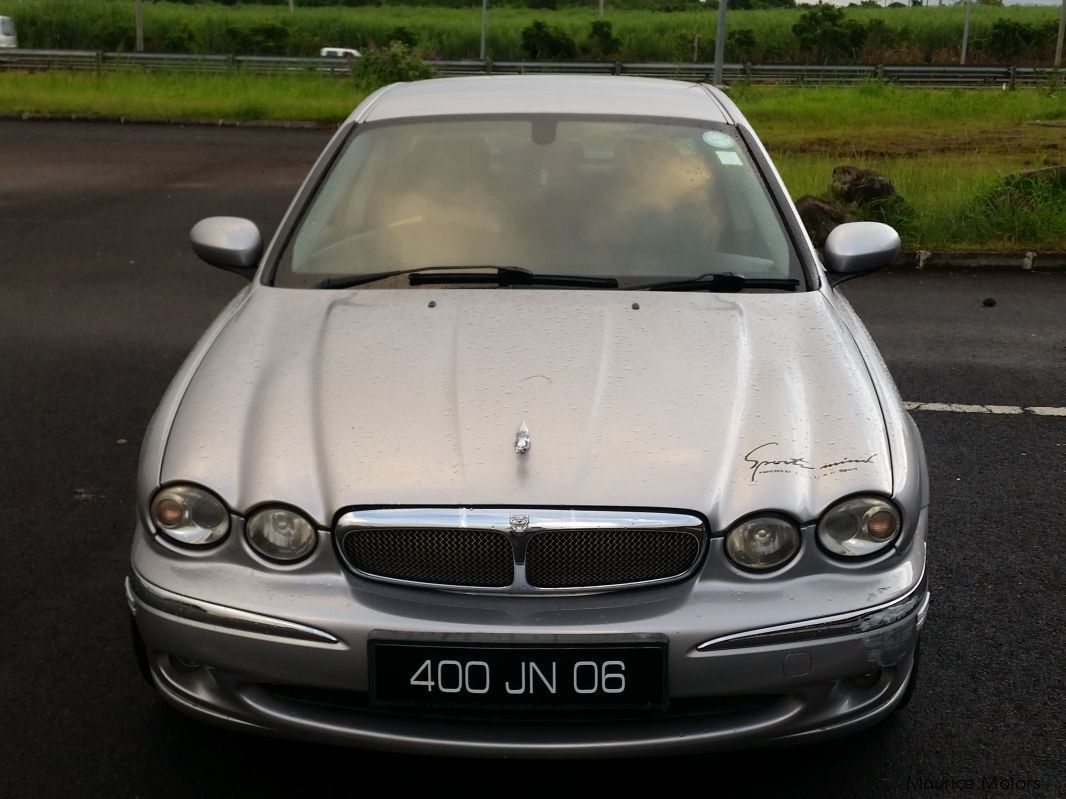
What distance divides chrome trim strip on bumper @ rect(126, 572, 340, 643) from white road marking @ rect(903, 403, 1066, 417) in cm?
389

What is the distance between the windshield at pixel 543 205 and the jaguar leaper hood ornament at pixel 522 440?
95 cm

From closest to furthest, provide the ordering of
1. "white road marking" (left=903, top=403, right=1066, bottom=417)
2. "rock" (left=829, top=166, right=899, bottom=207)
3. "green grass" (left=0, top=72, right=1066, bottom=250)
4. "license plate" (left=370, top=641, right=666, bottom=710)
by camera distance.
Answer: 1. "license plate" (left=370, top=641, right=666, bottom=710)
2. "white road marking" (left=903, top=403, right=1066, bottom=417)
3. "green grass" (left=0, top=72, right=1066, bottom=250)
4. "rock" (left=829, top=166, right=899, bottom=207)

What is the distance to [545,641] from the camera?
2.46m

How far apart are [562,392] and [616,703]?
2.39 feet

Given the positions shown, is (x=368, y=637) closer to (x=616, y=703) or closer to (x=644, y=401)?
(x=616, y=703)

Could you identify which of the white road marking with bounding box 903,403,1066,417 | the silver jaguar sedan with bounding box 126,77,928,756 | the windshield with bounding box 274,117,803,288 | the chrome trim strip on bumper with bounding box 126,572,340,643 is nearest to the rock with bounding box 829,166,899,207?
the white road marking with bounding box 903,403,1066,417

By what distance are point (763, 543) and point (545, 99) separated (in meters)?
2.07

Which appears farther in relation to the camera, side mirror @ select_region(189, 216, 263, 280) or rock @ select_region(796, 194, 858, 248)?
rock @ select_region(796, 194, 858, 248)

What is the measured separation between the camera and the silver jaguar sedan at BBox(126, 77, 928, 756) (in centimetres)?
250

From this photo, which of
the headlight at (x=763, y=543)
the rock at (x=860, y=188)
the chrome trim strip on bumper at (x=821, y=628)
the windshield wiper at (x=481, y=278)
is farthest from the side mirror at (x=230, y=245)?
the rock at (x=860, y=188)

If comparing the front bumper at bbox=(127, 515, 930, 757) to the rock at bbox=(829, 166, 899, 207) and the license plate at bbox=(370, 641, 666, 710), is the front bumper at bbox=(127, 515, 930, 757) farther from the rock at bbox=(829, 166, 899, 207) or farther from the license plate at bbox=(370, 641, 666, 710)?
the rock at bbox=(829, 166, 899, 207)

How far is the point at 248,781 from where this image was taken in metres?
2.88

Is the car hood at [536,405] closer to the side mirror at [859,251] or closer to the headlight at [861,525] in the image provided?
the headlight at [861,525]

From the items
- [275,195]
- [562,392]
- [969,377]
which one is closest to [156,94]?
[275,195]
